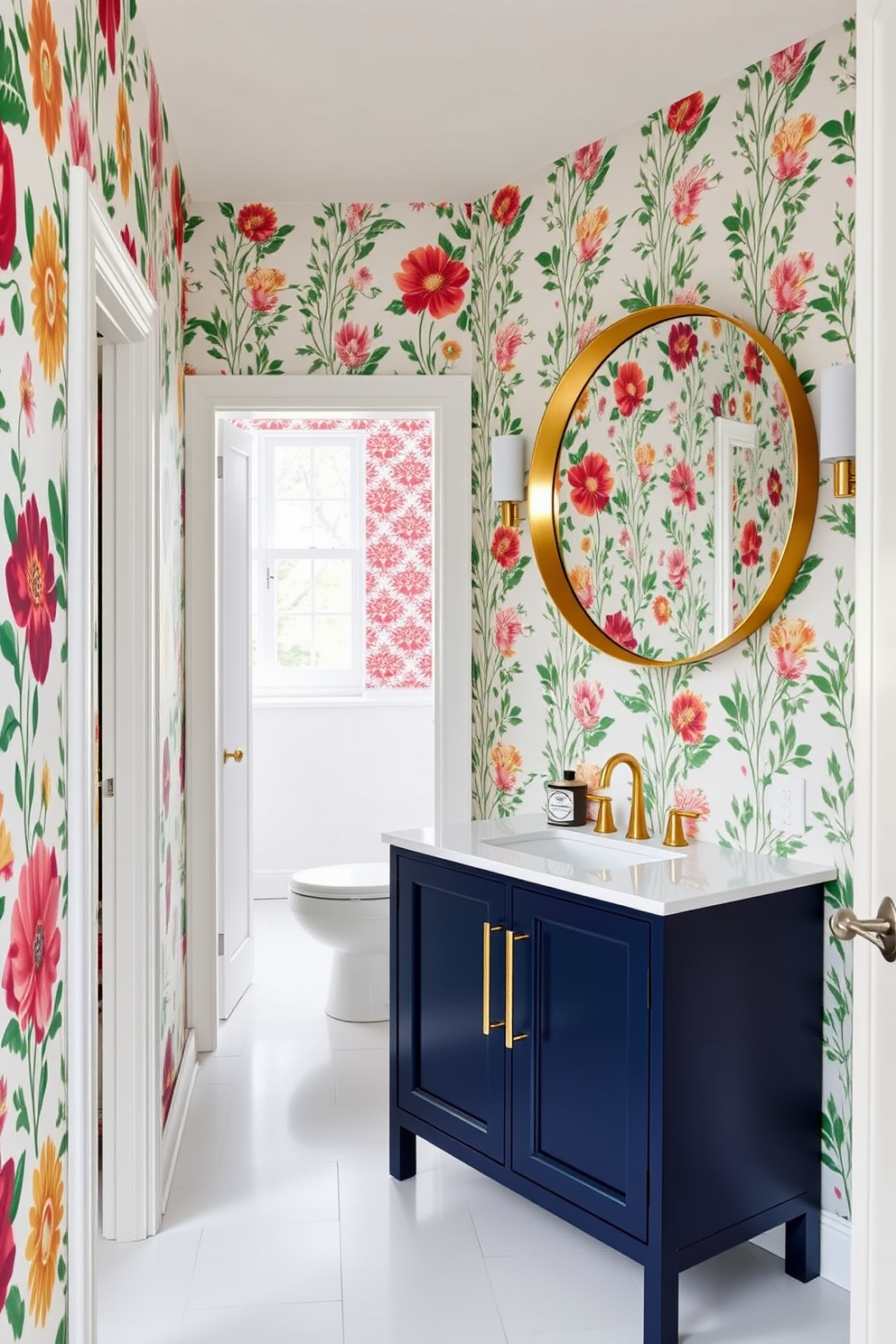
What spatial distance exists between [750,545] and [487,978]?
3.58 feet

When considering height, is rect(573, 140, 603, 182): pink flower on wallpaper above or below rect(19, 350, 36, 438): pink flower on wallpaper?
above

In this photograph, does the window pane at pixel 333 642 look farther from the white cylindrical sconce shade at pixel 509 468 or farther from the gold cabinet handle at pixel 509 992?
the gold cabinet handle at pixel 509 992

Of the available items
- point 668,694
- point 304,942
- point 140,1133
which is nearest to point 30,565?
point 140,1133

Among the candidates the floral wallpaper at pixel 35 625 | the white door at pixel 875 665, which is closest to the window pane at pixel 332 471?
the floral wallpaper at pixel 35 625

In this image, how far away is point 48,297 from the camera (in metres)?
1.55

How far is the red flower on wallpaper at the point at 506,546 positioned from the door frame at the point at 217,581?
3.8 inches

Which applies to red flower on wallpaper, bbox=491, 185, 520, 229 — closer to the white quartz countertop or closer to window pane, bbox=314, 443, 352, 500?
the white quartz countertop

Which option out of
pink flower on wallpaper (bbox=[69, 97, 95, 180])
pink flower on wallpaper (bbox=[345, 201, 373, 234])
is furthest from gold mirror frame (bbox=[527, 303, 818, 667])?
pink flower on wallpaper (bbox=[69, 97, 95, 180])

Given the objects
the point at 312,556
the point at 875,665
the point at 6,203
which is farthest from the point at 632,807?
the point at 312,556

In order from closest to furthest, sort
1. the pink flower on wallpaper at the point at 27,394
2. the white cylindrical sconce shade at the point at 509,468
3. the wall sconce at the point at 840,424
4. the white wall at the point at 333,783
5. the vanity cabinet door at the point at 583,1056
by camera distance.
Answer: the pink flower on wallpaper at the point at 27,394 < the vanity cabinet door at the point at 583,1056 < the wall sconce at the point at 840,424 < the white cylindrical sconce shade at the point at 509,468 < the white wall at the point at 333,783

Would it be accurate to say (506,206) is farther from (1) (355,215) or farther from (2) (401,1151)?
(2) (401,1151)

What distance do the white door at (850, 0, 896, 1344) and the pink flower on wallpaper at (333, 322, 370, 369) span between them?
2063 mm

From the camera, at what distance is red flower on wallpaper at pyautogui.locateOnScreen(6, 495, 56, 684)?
1414 millimetres

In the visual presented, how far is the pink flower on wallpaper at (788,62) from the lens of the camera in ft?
7.98
